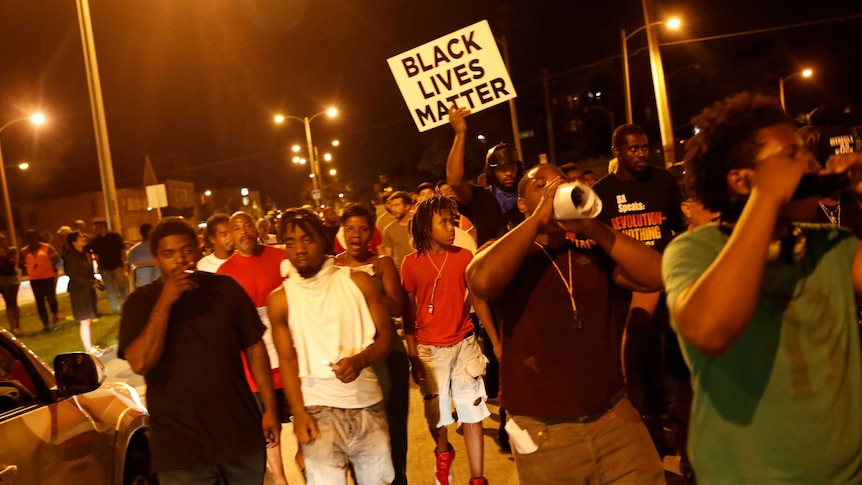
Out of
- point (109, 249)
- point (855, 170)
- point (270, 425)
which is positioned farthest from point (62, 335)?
point (855, 170)

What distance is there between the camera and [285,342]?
4273 mm

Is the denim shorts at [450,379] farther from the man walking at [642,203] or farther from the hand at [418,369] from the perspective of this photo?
the man walking at [642,203]

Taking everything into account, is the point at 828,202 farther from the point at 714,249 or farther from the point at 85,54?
the point at 85,54

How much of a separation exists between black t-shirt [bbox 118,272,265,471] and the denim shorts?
6.02 feet

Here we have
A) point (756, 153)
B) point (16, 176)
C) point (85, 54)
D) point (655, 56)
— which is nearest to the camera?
point (756, 153)

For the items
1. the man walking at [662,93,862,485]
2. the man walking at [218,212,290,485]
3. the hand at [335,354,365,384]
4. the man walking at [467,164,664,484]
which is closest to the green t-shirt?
the man walking at [662,93,862,485]

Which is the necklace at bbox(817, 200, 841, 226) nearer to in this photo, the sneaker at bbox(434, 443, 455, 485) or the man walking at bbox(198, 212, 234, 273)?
the sneaker at bbox(434, 443, 455, 485)

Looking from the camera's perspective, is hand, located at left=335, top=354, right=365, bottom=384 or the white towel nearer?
hand, located at left=335, top=354, right=365, bottom=384

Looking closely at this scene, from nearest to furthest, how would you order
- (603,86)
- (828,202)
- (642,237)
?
1. (828,202)
2. (642,237)
3. (603,86)

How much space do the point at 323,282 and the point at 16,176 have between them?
73836mm

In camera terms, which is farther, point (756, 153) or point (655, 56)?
point (655, 56)

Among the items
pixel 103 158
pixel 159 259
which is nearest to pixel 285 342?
pixel 159 259

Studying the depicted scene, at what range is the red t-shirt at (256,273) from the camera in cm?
591

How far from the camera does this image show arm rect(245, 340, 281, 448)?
4141 mm
